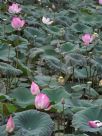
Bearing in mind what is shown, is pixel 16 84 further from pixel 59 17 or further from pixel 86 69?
pixel 59 17

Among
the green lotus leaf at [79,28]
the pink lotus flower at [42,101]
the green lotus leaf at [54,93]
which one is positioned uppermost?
the pink lotus flower at [42,101]

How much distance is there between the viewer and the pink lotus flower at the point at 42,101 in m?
2.12

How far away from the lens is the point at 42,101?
2123 millimetres

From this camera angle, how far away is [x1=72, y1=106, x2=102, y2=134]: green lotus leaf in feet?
6.76

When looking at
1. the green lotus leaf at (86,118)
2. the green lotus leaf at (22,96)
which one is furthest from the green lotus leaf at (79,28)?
the green lotus leaf at (86,118)

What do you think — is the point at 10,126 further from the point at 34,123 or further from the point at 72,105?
the point at 72,105

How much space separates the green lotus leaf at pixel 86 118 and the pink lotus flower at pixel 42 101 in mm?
138

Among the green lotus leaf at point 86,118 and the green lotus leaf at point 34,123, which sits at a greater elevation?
the green lotus leaf at point 34,123

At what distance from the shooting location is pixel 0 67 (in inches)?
105

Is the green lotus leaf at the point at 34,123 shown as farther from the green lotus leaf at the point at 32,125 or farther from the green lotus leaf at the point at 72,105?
the green lotus leaf at the point at 72,105

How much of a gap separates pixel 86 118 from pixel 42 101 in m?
0.23

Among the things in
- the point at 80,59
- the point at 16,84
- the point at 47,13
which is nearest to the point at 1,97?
the point at 16,84

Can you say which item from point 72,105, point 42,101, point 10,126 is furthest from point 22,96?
point 10,126

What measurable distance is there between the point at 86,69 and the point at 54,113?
2.41ft
